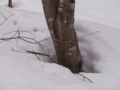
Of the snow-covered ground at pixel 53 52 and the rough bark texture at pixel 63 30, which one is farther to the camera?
the rough bark texture at pixel 63 30

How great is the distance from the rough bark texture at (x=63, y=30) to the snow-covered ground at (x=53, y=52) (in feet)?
0.36

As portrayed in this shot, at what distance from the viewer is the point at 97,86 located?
1.40 m

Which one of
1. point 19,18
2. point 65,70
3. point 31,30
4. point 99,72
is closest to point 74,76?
point 65,70

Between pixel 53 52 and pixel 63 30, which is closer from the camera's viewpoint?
pixel 63 30

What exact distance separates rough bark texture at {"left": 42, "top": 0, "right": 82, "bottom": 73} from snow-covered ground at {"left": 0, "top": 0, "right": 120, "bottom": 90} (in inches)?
4.3

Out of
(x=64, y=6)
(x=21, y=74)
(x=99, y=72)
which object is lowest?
(x=99, y=72)

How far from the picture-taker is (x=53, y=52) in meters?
1.87

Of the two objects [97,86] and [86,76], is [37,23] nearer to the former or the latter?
[86,76]

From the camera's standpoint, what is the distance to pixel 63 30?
1.64 metres

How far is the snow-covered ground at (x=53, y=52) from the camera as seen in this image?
136 cm

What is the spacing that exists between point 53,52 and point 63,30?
27 cm

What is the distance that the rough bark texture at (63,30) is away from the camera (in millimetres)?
1590

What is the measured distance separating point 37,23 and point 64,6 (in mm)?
545

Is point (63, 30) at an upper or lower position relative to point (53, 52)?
upper
